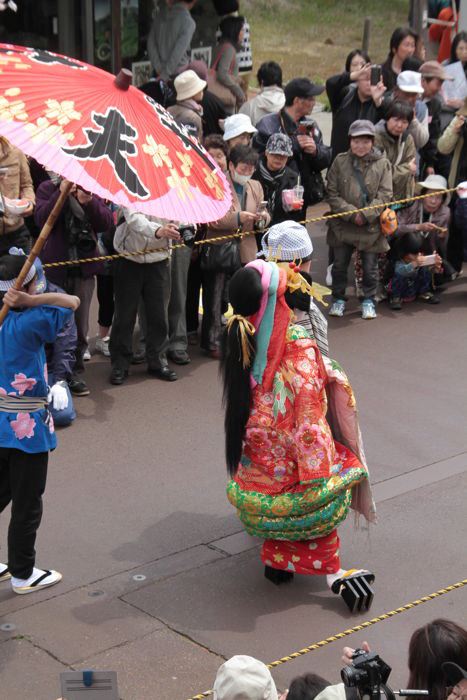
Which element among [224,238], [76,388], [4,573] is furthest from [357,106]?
[4,573]

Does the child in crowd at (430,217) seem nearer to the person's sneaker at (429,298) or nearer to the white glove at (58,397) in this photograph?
the person's sneaker at (429,298)

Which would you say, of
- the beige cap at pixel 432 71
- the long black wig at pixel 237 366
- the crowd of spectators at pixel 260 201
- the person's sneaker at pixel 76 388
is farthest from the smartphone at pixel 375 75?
the long black wig at pixel 237 366

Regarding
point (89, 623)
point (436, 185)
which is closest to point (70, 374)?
point (89, 623)

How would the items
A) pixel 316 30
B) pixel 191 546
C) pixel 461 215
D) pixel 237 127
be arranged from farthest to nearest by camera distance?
pixel 316 30 < pixel 461 215 < pixel 237 127 < pixel 191 546

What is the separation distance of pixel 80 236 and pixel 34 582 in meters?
2.93

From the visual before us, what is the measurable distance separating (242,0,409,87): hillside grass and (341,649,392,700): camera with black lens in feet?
59.1

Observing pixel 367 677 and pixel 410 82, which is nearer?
pixel 367 677

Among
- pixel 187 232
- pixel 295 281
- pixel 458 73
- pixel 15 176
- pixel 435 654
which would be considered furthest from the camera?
pixel 458 73

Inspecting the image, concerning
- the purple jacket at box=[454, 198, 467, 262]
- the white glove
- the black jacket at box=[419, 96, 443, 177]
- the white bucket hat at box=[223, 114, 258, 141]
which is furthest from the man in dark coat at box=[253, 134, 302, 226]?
the white glove

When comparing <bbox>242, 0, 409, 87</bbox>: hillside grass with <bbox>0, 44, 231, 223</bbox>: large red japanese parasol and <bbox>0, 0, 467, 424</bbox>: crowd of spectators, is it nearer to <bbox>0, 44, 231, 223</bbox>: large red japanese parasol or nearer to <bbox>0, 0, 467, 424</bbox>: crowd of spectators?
<bbox>0, 0, 467, 424</bbox>: crowd of spectators

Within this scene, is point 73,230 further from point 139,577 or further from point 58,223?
point 139,577

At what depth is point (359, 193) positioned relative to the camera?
9.53 m

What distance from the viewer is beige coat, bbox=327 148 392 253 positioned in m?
9.53

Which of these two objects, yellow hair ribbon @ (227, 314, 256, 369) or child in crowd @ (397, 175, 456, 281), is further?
child in crowd @ (397, 175, 456, 281)
